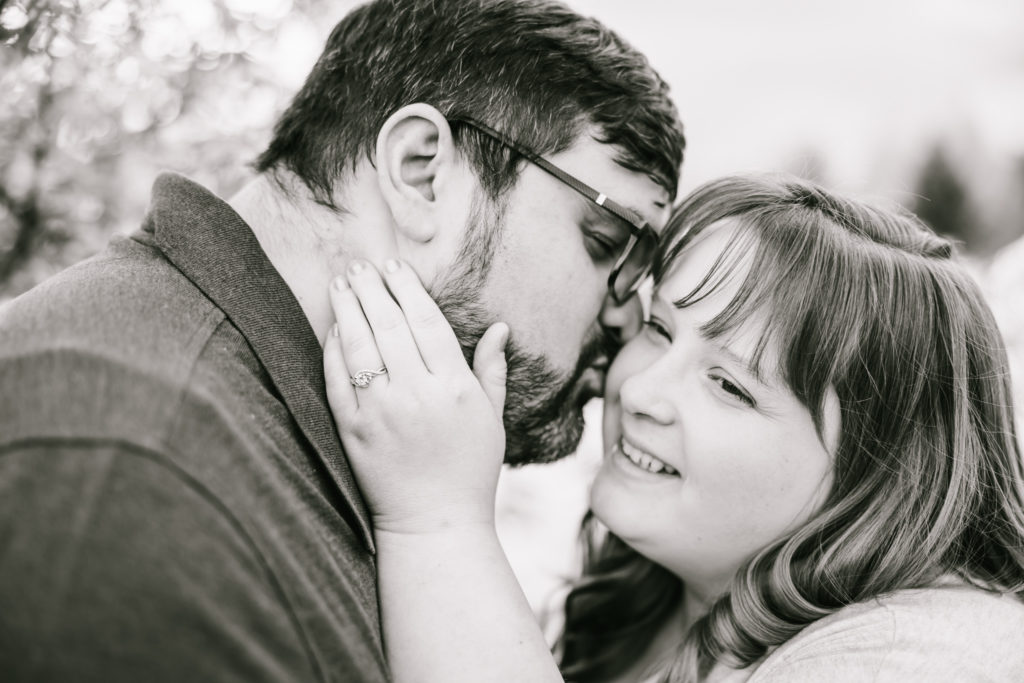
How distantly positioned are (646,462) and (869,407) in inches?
23.6

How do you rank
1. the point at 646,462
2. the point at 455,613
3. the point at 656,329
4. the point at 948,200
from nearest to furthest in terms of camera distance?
the point at 455,613 → the point at 646,462 → the point at 656,329 → the point at 948,200

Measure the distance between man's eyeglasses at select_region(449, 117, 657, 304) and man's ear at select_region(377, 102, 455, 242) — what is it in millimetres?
97

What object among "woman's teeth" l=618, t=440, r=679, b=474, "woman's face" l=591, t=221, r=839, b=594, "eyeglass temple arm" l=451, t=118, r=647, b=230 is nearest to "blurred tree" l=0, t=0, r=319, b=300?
"eyeglass temple arm" l=451, t=118, r=647, b=230

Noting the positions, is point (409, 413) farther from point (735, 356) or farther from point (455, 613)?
point (735, 356)

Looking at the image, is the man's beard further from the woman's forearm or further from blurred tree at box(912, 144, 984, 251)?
blurred tree at box(912, 144, 984, 251)

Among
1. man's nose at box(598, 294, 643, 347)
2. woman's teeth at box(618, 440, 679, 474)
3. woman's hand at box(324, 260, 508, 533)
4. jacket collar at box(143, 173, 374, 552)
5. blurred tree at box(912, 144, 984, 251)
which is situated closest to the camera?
jacket collar at box(143, 173, 374, 552)

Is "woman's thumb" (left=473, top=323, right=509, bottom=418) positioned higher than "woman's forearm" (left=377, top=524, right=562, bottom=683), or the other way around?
"woman's thumb" (left=473, top=323, right=509, bottom=418)

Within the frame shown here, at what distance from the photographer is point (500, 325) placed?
7.16 feet

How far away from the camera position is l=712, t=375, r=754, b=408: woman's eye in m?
→ 2.15

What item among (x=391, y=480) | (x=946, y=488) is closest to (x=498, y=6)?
(x=391, y=480)

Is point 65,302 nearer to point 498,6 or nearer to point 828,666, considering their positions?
point 498,6

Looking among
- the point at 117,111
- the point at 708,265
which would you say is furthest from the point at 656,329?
the point at 117,111

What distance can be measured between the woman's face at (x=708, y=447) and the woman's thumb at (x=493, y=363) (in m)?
0.38

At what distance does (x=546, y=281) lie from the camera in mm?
2244
